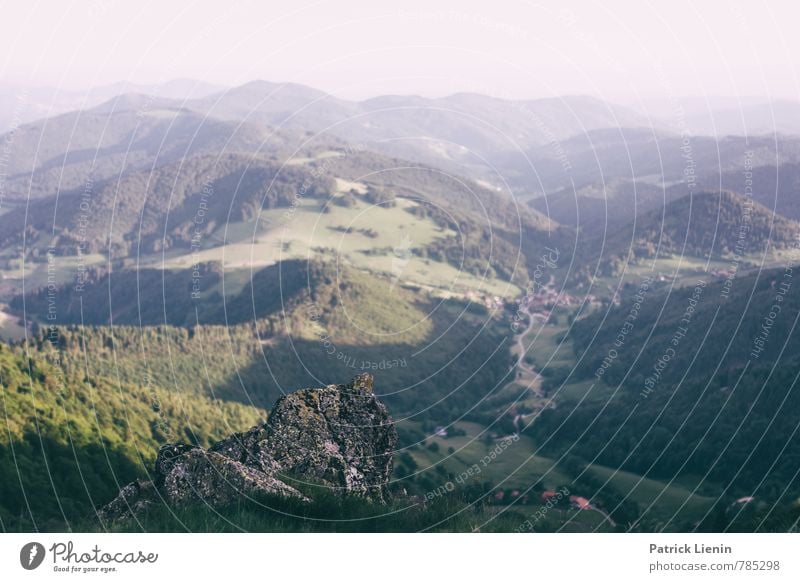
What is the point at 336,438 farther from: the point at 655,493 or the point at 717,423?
the point at 717,423

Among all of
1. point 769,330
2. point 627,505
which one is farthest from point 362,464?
point 769,330

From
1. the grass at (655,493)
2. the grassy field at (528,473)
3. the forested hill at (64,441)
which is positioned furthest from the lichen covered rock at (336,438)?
the grass at (655,493)

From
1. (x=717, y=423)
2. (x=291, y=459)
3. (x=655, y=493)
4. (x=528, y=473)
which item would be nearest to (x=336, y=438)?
(x=291, y=459)

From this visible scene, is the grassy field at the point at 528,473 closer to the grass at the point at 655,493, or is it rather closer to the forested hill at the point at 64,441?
the grass at the point at 655,493

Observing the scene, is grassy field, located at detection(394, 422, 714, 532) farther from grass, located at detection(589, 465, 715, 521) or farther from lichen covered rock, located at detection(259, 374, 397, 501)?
lichen covered rock, located at detection(259, 374, 397, 501)

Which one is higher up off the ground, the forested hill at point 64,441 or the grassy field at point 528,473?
the forested hill at point 64,441

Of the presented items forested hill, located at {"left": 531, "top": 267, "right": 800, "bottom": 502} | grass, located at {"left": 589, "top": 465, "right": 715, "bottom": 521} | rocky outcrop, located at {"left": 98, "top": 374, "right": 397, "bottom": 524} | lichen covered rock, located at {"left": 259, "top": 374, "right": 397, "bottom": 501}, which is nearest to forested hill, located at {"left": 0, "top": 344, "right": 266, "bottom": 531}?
rocky outcrop, located at {"left": 98, "top": 374, "right": 397, "bottom": 524}

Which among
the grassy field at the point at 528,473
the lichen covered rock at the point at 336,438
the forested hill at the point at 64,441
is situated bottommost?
the grassy field at the point at 528,473

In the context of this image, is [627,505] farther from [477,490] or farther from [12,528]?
[12,528]
